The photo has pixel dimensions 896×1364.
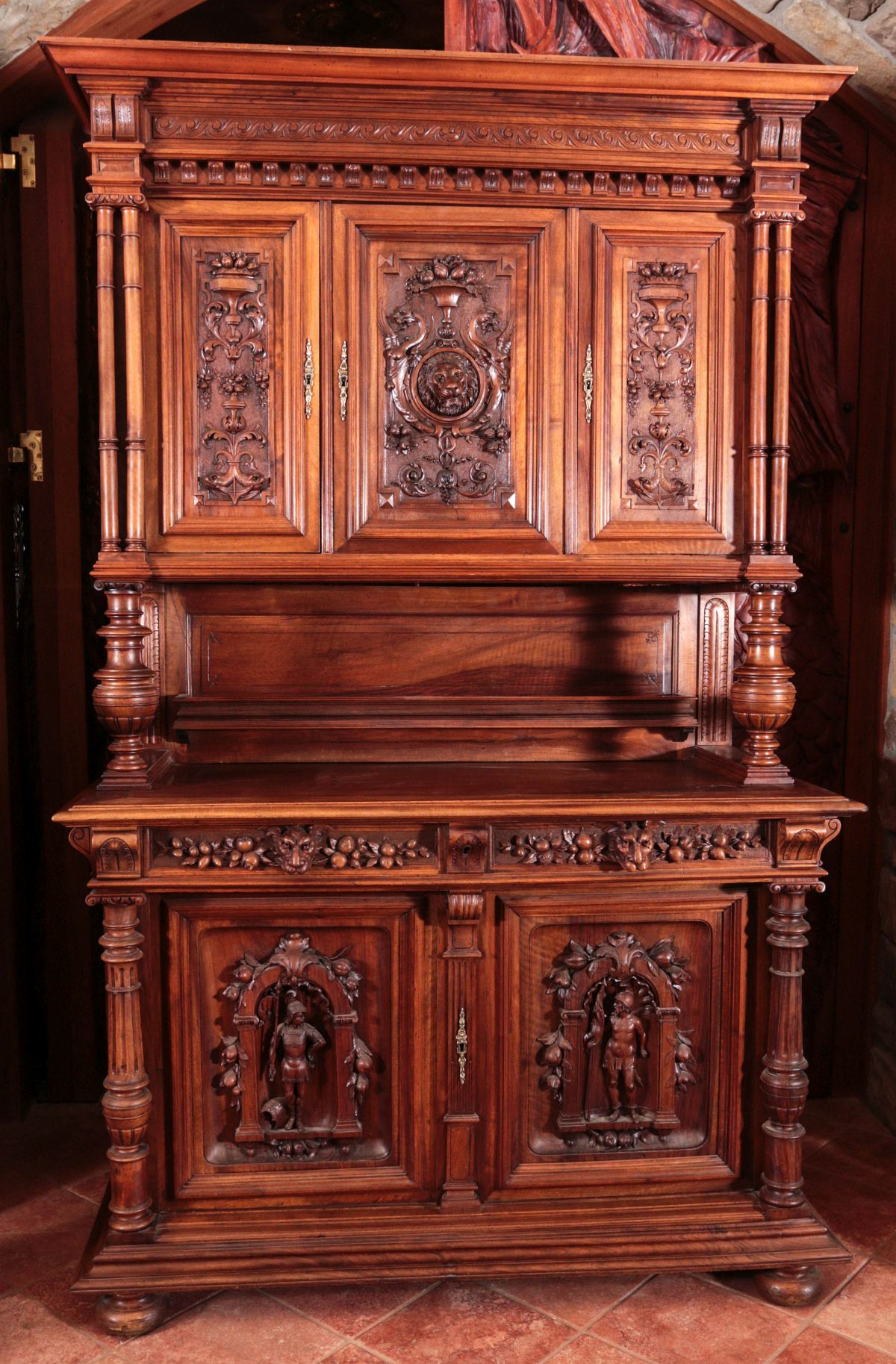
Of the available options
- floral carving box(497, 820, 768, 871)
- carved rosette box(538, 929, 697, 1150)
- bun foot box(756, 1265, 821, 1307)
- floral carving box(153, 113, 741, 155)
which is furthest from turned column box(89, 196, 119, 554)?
bun foot box(756, 1265, 821, 1307)

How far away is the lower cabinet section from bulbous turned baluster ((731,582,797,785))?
299 mm

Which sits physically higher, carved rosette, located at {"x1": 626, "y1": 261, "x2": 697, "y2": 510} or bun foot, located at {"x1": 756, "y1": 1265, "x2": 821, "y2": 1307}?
carved rosette, located at {"x1": 626, "y1": 261, "x2": 697, "y2": 510}

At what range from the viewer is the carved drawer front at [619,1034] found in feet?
7.79

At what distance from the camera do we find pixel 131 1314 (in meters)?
2.25

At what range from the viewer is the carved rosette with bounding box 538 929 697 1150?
7.80 feet

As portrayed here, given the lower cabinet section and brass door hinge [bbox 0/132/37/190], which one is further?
brass door hinge [bbox 0/132/37/190]

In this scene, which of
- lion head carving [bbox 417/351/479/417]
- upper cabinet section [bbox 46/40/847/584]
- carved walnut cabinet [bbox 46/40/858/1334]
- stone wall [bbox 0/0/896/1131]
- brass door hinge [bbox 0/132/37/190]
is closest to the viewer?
carved walnut cabinet [bbox 46/40/858/1334]

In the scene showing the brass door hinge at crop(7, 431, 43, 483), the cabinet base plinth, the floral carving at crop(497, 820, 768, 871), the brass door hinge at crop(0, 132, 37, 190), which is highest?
the brass door hinge at crop(0, 132, 37, 190)

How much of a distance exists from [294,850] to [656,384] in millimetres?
1344

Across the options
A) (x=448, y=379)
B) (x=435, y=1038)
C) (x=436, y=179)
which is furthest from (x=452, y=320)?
(x=435, y=1038)

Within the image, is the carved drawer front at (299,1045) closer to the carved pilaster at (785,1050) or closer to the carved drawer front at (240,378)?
the carved pilaster at (785,1050)

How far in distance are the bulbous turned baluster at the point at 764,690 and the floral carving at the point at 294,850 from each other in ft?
2.51

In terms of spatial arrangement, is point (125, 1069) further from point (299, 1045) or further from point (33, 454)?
point (33, 454)

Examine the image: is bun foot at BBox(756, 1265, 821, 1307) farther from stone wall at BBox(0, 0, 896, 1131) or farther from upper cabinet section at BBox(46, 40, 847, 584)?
upper cabinet section at BBox(46, 40, 847, 584)
